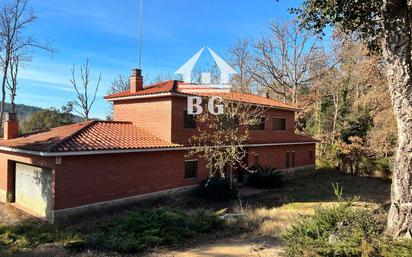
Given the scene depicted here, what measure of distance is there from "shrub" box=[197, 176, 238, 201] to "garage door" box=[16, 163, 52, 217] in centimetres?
838

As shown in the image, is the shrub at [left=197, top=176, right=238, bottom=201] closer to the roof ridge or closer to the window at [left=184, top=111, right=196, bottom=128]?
the window at [left=184, top=111, right=196, bottom=128]

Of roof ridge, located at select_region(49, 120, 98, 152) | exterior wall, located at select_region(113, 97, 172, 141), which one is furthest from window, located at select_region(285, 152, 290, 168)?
roof ridge, located at select_region(49, 120, 98, 152)

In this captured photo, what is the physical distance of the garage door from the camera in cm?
1489

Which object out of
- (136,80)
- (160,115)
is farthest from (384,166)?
(136,80)

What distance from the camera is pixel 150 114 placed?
20.1 m

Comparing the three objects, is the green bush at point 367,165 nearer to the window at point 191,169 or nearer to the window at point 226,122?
the window at point 226,122

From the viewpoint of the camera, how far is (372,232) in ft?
21.6

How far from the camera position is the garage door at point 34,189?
14891 millimetres

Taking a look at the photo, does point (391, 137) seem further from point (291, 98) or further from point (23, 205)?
point (23, 205)

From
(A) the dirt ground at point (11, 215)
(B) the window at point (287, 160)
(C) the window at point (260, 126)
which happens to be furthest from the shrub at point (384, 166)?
(A) the dirt ground at point (11, 215)

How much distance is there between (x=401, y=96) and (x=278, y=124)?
69.6 ft

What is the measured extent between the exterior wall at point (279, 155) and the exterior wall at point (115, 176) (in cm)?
728

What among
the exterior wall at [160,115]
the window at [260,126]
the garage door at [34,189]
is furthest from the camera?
the window at [260,126]

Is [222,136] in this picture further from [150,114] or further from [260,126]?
[260,126]
